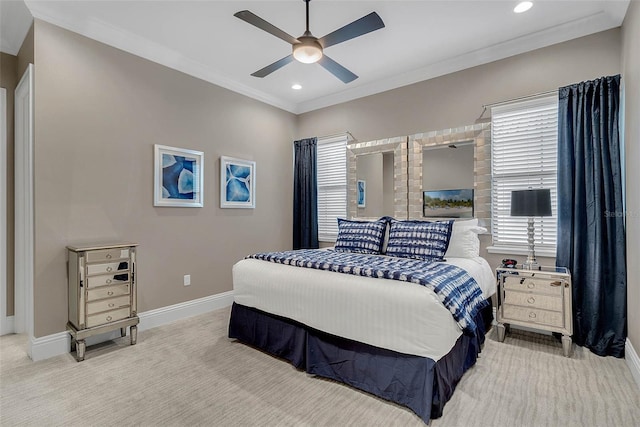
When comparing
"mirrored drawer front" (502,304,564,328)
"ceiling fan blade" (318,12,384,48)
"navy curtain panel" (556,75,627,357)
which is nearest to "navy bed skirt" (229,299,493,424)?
"mirrored drawer front" (502,304,564,328)

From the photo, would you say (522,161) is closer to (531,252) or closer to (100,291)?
(531,252)

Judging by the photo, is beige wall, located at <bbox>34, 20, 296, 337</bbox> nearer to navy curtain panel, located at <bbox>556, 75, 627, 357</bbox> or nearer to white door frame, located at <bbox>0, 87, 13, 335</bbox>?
white door frame, located at <bbox>0, 87, 13, 335</bbox>

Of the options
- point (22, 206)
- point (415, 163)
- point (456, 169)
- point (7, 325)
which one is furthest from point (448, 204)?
point (7, 325)

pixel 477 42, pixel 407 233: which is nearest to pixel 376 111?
pixel 477 42

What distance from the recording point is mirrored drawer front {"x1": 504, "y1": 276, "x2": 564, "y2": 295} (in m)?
2.69

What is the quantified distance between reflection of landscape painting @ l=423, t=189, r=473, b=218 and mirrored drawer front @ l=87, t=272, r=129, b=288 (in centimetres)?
330

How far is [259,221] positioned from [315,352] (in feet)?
8.52

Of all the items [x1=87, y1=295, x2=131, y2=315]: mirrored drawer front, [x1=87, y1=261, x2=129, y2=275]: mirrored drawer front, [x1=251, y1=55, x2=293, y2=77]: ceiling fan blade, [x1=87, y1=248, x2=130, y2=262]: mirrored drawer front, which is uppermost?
[x1=251, y1=55, x2=293, y2=77]: ceiling fan blade

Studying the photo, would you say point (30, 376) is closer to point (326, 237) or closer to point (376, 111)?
point (326, 237)

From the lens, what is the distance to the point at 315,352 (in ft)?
7.82

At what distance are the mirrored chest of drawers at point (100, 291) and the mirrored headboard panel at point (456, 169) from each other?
3.18 meters

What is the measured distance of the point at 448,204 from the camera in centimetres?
373

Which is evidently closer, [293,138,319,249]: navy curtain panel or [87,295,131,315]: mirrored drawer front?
[87,295,131,315]: mirrored drawer front

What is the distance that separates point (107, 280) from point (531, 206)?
3.81 meters
